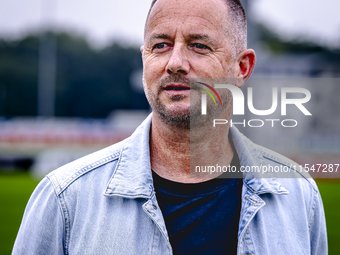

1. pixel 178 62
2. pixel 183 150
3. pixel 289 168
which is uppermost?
pixel 178 62

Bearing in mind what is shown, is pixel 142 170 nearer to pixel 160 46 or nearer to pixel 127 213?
pixel 127 213

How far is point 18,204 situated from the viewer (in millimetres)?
9391

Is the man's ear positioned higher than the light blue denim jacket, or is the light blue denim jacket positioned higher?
the man's ear

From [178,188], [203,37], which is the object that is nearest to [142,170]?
[178,188]

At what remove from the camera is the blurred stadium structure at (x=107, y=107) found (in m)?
14.0

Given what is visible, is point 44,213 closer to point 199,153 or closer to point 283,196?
point 199,153

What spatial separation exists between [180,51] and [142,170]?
675 mm

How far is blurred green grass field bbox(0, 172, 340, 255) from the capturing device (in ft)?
21.9

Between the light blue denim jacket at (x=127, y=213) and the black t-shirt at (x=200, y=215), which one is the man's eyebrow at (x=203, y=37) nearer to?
the light blue denim jacket at (x=127, y=213)

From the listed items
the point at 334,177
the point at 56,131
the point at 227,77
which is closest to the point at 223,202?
the point at 227,77

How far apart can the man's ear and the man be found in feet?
0.04

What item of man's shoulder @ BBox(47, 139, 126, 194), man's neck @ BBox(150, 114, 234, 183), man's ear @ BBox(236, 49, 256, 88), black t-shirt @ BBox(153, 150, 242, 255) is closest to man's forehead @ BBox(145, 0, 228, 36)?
man's ear @ BBox(236, 49, 256, 88)

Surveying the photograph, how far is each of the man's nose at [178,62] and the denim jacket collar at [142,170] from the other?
0.42 m

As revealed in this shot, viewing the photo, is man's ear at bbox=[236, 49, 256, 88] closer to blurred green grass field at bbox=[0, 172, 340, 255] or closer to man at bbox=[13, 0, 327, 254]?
man at bbox=[13, 0, 327, 254]
